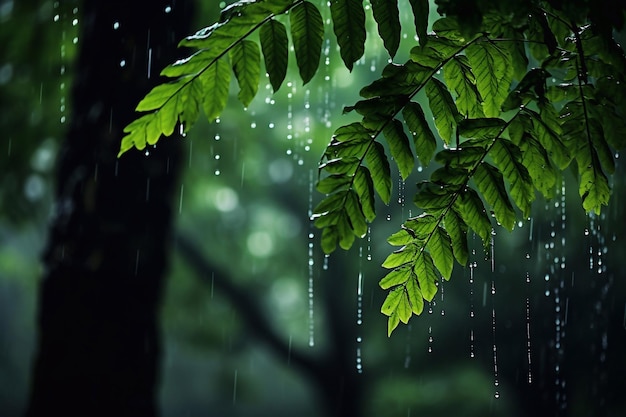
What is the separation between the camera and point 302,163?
13.4 meters

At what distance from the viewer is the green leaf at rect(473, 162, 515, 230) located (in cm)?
132

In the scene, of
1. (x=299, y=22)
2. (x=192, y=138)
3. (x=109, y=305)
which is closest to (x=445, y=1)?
(x=299, y=22)

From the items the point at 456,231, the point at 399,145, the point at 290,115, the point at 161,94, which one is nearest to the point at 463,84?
the point at 399,145

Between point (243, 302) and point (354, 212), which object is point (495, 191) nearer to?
point (354, 212)

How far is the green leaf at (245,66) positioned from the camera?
4.19 feet

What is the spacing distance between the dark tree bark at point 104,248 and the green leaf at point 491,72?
9.41ft

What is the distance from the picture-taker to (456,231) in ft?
4.42

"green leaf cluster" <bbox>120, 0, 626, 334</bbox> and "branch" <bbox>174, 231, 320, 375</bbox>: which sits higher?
"branch" <bbox>174, 231, 320, 375</bbox>

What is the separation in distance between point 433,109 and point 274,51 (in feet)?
1.04

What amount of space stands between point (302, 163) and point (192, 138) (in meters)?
3.09

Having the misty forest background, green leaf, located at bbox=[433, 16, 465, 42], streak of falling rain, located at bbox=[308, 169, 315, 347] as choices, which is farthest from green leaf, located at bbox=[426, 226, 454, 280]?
streak of falling rain, located at bbox=[308, 169, 315, 347]

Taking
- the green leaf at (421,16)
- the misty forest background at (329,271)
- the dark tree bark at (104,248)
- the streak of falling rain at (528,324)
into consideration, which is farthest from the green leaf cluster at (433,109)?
the streak of falling rain at (528,324)

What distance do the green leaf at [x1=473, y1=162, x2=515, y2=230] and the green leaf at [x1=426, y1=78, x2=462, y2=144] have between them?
10cm

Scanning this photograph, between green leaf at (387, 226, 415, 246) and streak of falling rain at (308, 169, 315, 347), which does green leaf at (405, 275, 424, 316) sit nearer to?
green leaf at (387, 226, 415, 246)
